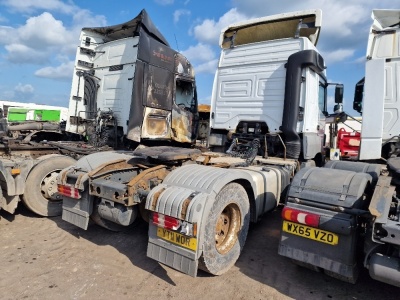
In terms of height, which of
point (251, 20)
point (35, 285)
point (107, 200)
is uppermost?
point (251, 20)

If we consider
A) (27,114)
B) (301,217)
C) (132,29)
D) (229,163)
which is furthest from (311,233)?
(27,114)

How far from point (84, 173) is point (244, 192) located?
201 cm

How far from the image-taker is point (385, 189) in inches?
98.2

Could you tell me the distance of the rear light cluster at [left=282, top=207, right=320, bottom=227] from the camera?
2600mm

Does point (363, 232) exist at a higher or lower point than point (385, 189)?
lower

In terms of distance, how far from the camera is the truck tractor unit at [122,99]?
6.20 metres

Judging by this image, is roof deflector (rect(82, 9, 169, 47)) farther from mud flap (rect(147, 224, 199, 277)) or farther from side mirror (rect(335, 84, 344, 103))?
mud flap (rect(147, 224, 199, 277))

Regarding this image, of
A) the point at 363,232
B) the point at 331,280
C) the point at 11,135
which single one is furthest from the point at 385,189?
the point at 11,135

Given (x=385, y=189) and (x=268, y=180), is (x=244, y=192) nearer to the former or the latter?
(x=268, y=180)

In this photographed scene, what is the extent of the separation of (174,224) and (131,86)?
168 inches

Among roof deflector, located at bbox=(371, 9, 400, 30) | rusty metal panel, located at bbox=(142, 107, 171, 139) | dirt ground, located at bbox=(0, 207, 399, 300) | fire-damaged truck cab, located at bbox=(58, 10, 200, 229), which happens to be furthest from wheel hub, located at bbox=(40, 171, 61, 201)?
roof deflector, located at bbox=(371, 9, 400, 30)

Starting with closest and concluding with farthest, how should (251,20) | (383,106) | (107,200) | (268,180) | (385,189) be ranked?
(385,189), (107,200), (383,106), (268,180), (251,20)

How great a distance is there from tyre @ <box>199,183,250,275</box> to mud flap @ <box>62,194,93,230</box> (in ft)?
5.08

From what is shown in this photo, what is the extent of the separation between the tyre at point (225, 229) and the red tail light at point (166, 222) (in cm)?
32
